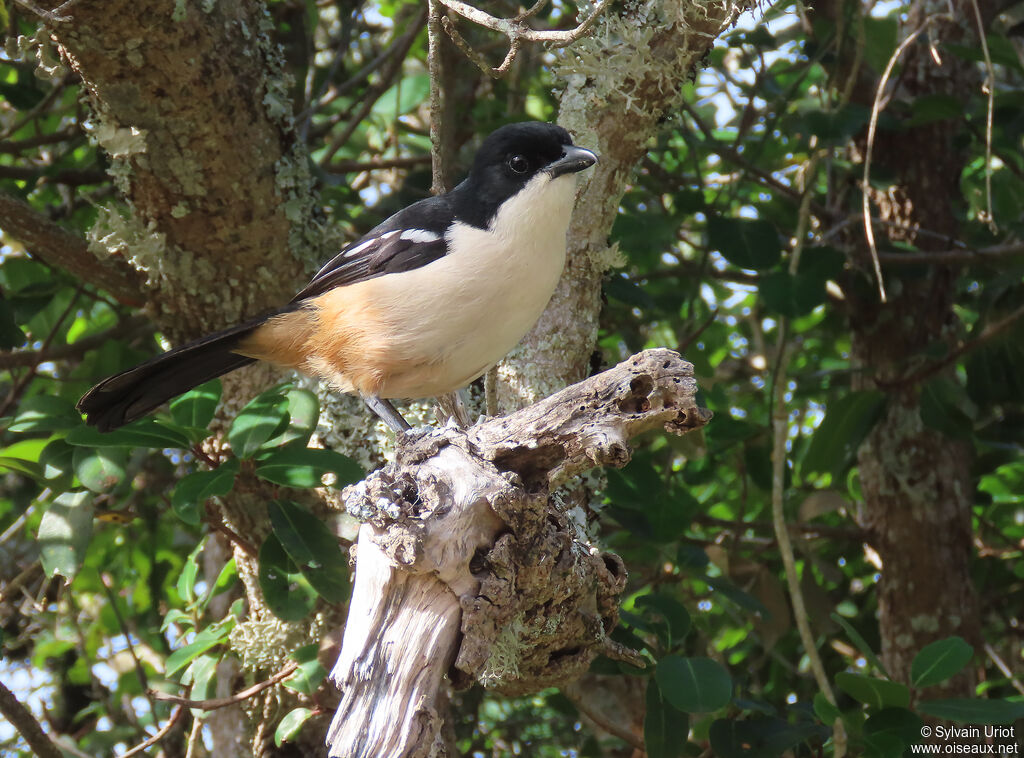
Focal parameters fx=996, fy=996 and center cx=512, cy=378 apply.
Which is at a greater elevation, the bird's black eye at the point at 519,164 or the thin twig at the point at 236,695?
the bird's black eye at the point at 519,164

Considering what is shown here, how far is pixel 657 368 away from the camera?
223cm

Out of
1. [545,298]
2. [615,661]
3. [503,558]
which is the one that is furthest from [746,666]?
[503,558]

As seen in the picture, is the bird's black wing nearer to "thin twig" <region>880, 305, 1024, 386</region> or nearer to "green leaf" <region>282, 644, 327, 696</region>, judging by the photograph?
"green leaf" <region>282, 644, 327, 696</region>

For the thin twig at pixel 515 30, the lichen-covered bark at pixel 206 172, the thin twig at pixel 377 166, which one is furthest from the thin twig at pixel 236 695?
the thin twig at pixel 377 166

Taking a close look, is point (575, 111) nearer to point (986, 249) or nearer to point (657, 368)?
point (657, 368)

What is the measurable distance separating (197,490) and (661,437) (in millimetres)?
2587

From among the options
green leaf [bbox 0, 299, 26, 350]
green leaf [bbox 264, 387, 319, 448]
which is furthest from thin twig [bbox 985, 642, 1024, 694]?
green leaf [bbox 0, 299, 26, 350]

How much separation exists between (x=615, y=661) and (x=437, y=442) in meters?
1.21

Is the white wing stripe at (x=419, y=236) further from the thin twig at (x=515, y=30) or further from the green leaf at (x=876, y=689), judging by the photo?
the green leaf at (x=876, y=689)

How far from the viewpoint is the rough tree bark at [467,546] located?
2.03 metres

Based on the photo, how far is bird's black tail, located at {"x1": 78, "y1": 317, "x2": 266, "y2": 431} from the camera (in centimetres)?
312

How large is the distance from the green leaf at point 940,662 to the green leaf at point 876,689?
3.6 inches

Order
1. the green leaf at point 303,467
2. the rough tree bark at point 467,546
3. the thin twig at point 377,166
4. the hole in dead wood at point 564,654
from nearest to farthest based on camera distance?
the rough tree bark at point 467,546 → the hole in dead wood at point 564,654 → the green leaf at point 303,467 → the thin twig at point 377,166

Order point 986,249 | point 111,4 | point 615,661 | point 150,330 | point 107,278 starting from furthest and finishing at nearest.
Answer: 1. point 150,330
2. point 986,249
3. point 107,278
4. point 615,661
5. point 111,4
